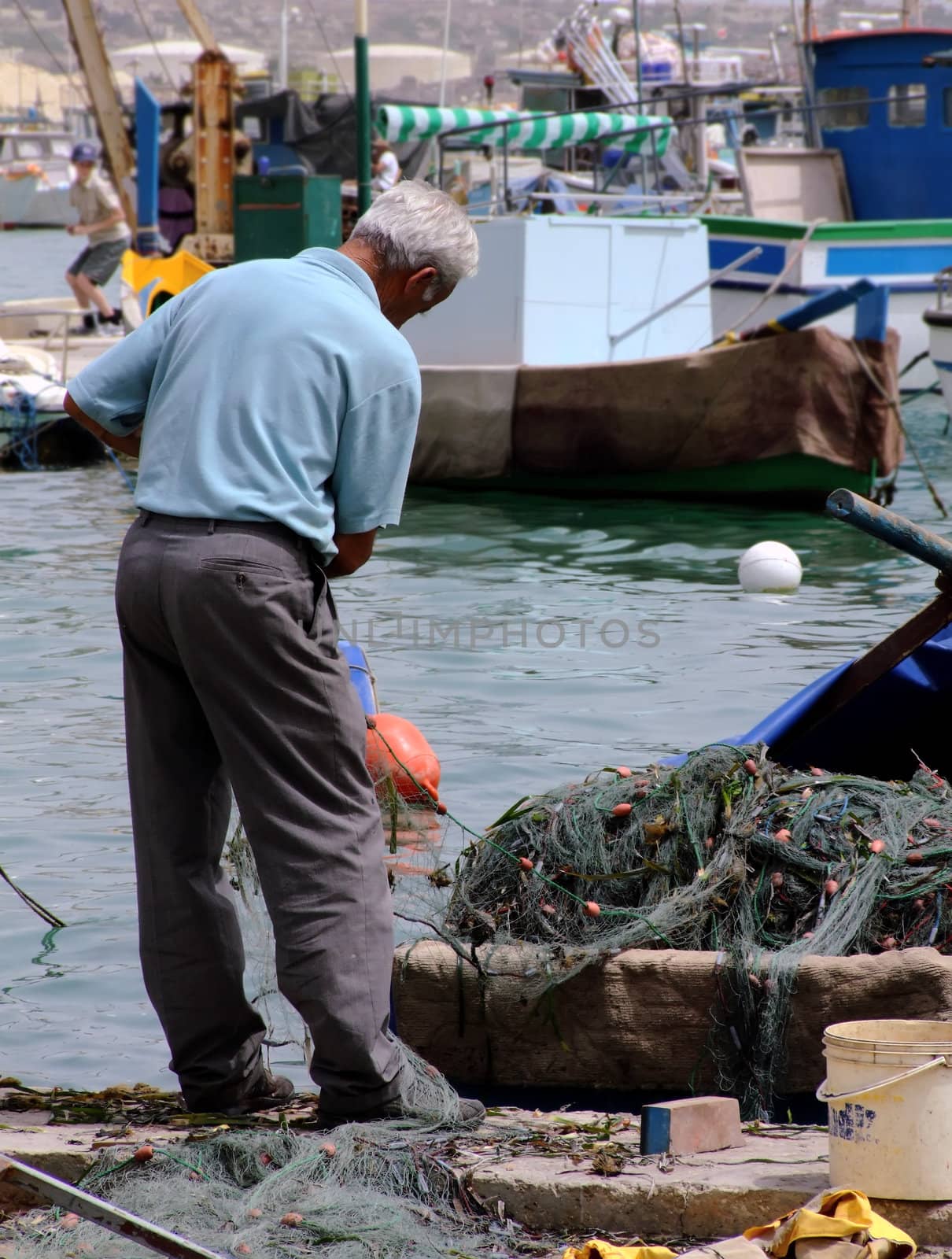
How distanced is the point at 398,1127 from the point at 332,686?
831 mm

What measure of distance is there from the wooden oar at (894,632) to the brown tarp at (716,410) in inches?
353

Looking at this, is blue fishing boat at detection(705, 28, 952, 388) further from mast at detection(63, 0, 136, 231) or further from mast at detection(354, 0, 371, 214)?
mast at detection(63, 0, 136, 231)

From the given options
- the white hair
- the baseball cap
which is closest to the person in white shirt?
the baseball cap

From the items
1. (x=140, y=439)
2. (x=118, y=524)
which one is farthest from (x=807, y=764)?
(x=118, y=524)

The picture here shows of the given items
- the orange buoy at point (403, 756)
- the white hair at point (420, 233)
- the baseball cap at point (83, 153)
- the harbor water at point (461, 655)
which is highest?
the baseball cap at point (83, 153)

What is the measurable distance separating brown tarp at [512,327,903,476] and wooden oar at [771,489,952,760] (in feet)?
29.4

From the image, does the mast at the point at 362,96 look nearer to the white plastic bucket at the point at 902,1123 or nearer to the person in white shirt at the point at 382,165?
the person in white shirt at the point at 382,165

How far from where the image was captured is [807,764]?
4.73 metres

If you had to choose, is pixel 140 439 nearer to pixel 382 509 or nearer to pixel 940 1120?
pixel 382 509

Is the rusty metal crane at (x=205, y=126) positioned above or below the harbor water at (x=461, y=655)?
above

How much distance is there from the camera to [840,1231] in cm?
265

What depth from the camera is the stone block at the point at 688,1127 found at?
3.09m

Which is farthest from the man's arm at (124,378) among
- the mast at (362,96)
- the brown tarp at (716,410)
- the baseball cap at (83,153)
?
the baseball cap at (83,153)

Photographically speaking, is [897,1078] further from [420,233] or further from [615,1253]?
[420,233]
